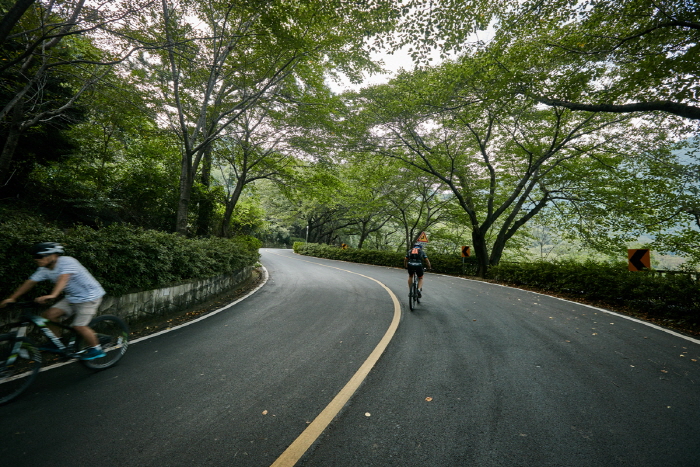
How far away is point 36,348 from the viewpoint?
3.20 meters

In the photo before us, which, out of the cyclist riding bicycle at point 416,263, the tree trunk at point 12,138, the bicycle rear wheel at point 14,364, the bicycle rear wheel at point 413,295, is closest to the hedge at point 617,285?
the cyclist riding bicycle at point 416,263

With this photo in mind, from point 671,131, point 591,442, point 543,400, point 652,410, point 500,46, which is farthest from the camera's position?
point 671,131

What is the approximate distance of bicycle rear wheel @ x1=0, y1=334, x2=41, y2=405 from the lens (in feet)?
9.87

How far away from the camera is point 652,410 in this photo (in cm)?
276

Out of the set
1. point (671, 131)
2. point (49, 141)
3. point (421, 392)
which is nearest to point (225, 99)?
point (49, 141)

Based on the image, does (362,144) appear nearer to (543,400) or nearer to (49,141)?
(49,141)

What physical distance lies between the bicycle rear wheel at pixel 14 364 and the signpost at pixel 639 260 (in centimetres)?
1149

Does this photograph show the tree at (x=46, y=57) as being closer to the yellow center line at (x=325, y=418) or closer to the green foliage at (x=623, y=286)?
the yellow center line at (x=325, y=418)

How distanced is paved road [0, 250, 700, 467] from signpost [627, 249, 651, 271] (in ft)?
9.14

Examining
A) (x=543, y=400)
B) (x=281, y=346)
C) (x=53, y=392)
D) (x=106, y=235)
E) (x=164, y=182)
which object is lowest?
(x=53, y=392)

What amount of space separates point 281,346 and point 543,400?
3.43 meters

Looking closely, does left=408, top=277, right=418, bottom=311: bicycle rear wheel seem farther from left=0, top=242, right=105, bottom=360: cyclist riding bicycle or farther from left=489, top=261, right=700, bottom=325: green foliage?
left=0, top=242, right=105, bottom=360: cyclist riding bicycle

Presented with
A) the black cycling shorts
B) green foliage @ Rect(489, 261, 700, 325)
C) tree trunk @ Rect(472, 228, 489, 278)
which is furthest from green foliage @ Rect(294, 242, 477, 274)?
the black cycling shorts

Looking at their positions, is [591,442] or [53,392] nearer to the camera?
[591,442]
